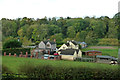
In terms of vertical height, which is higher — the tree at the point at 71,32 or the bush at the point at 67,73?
the tree at the point at 71,32

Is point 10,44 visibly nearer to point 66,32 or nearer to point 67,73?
point 66,32

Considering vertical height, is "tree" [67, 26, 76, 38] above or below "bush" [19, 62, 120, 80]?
above

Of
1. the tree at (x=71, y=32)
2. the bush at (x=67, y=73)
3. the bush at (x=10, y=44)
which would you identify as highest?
the tree at (x=71, y=32)

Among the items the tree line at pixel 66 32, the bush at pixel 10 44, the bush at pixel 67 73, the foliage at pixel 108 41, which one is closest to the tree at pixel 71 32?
the tree line at pixel 66 32

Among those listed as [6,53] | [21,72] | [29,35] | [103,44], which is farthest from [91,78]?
[29,35]

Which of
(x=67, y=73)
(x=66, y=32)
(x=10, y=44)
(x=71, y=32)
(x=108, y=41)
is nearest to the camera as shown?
(x=67, y=73)

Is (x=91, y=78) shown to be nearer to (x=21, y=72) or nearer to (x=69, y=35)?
(x=21, y=72)

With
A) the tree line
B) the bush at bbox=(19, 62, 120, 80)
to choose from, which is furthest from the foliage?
the bush at bbox=(19, 62, 120, 80)

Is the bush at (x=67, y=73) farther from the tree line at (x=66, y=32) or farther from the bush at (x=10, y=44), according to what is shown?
the tree line at (x=66, y=32)

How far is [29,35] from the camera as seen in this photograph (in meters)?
10.7

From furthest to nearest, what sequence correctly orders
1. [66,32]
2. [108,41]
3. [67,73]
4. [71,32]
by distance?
[66,32]
[71,32]
[108,41]
[67,73]

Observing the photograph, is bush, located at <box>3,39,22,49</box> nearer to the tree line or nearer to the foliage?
the tree line

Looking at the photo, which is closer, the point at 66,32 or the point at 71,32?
the point at 71,32

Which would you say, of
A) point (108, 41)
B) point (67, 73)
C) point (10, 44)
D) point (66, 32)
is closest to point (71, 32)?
point (66, 32)
